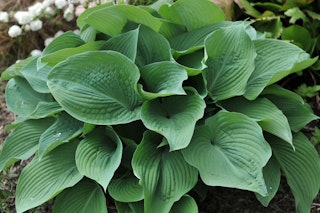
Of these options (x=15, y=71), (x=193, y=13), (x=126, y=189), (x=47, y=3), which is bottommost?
(x=126, y=189)

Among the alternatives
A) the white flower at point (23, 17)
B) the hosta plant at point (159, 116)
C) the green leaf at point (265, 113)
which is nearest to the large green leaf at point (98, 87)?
the hosta plant at point (159, 116)

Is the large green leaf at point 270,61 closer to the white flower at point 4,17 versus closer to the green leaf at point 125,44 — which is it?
the green leaf at point 125,44

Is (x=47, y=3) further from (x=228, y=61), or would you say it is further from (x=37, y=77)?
(x=228, y=61)

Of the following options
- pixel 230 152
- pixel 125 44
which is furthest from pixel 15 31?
pixel 230 152

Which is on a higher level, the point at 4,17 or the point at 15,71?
the point at 15,71

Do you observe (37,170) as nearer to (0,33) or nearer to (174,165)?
(174,165)

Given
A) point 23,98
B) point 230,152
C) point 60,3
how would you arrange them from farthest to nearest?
1. point 60,3
2. point 23,98
3. point 230,152

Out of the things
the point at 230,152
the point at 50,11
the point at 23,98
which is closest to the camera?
the point at 230,152
